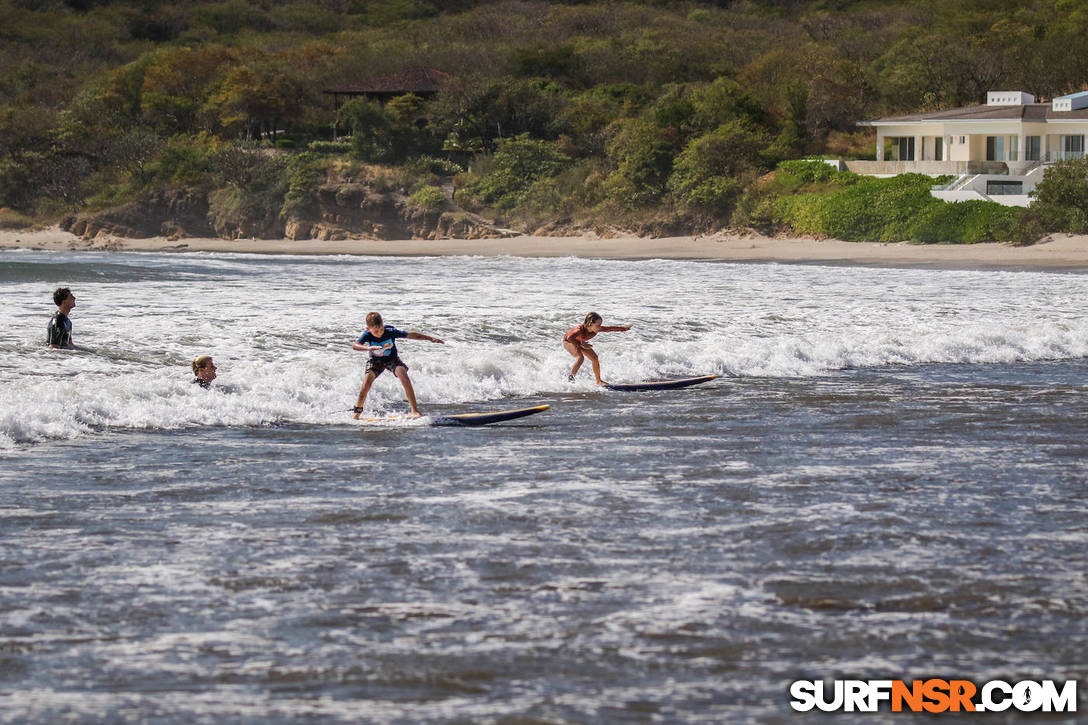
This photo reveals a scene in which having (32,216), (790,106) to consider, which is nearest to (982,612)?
(790,106)

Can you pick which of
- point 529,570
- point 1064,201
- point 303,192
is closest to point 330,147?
point 303,192

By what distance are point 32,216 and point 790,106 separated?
121 ft

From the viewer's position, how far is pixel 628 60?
235 ft

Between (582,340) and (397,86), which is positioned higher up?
(397,86)

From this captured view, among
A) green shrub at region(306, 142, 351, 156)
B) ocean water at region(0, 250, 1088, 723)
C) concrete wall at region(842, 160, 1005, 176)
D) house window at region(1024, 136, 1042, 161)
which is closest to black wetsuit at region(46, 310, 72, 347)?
ocean water at region(0, 250, 1088, 723)

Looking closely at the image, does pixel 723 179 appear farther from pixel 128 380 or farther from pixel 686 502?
pixel 686 502

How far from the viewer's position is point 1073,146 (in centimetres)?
5269

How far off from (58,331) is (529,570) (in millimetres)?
11269

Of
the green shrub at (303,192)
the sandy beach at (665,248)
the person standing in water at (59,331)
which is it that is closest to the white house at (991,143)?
the sandy beach at (665,248)

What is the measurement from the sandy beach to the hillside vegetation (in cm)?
191

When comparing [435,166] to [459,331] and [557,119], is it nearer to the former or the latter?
[557,119]

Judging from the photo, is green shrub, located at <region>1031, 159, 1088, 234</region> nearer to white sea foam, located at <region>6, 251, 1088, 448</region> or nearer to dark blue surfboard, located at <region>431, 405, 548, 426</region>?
white sea foam, located at <region>6, 251, 1088, 448</region>

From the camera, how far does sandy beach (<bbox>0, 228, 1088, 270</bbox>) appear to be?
42.1m

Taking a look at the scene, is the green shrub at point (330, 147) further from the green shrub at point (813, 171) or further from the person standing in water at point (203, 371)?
the person standing in water at point (203, 371)
